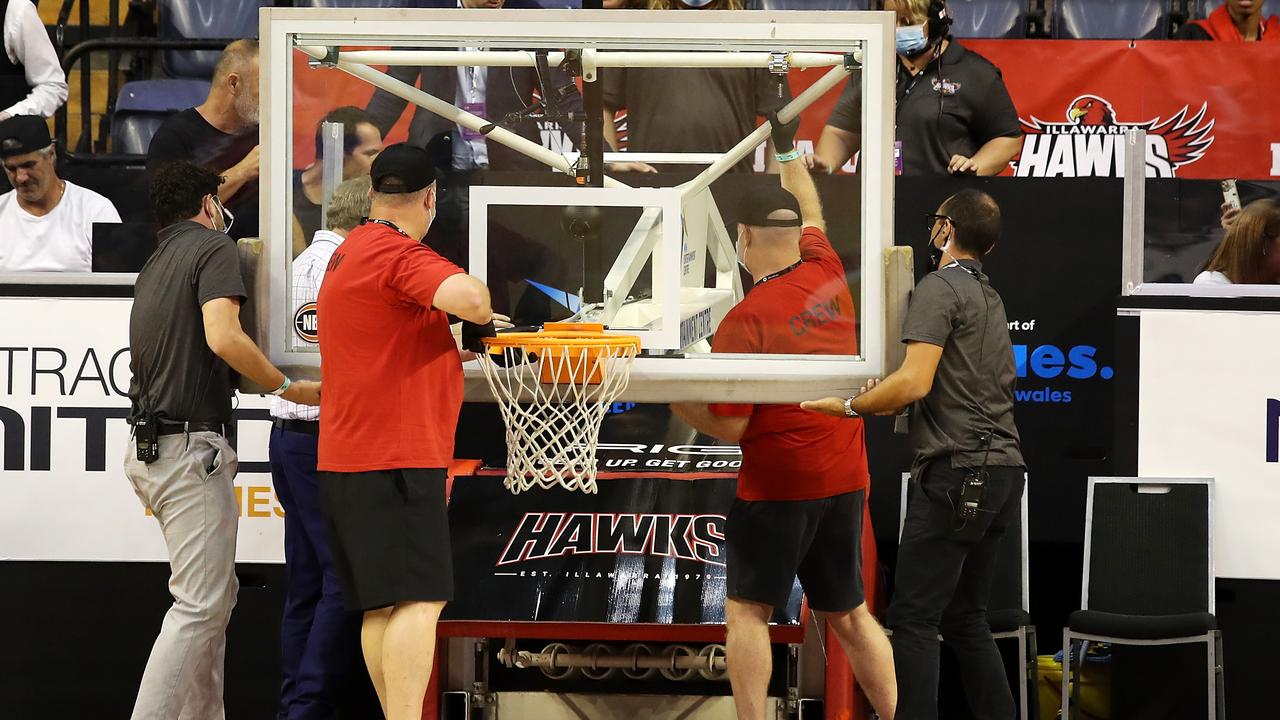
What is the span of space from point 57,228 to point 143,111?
1.84m

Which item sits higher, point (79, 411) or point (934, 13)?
point (934, 13)

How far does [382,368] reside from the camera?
4145mm

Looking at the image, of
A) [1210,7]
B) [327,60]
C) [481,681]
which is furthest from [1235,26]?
[481,681]

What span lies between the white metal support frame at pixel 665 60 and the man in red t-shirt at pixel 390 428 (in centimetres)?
44

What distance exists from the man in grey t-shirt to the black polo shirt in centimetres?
134

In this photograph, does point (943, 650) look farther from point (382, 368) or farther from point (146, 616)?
point (146, 616)

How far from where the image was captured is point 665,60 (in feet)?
14.8

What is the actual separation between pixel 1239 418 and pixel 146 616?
436 centimetres

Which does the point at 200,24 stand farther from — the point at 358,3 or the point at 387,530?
the point at 387,530

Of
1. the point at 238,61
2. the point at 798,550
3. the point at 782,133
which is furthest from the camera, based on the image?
the point at 238,61

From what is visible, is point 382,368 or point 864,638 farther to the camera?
point 864,638

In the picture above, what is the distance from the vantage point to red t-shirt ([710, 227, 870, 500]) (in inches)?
182

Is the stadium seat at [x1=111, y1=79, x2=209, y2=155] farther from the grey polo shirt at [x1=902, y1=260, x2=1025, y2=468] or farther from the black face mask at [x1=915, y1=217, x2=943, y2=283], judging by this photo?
the grey polo shirt at [x1=902, y1=260, x2=1025, y2=468]

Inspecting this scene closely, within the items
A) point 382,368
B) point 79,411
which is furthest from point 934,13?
point 79,411
